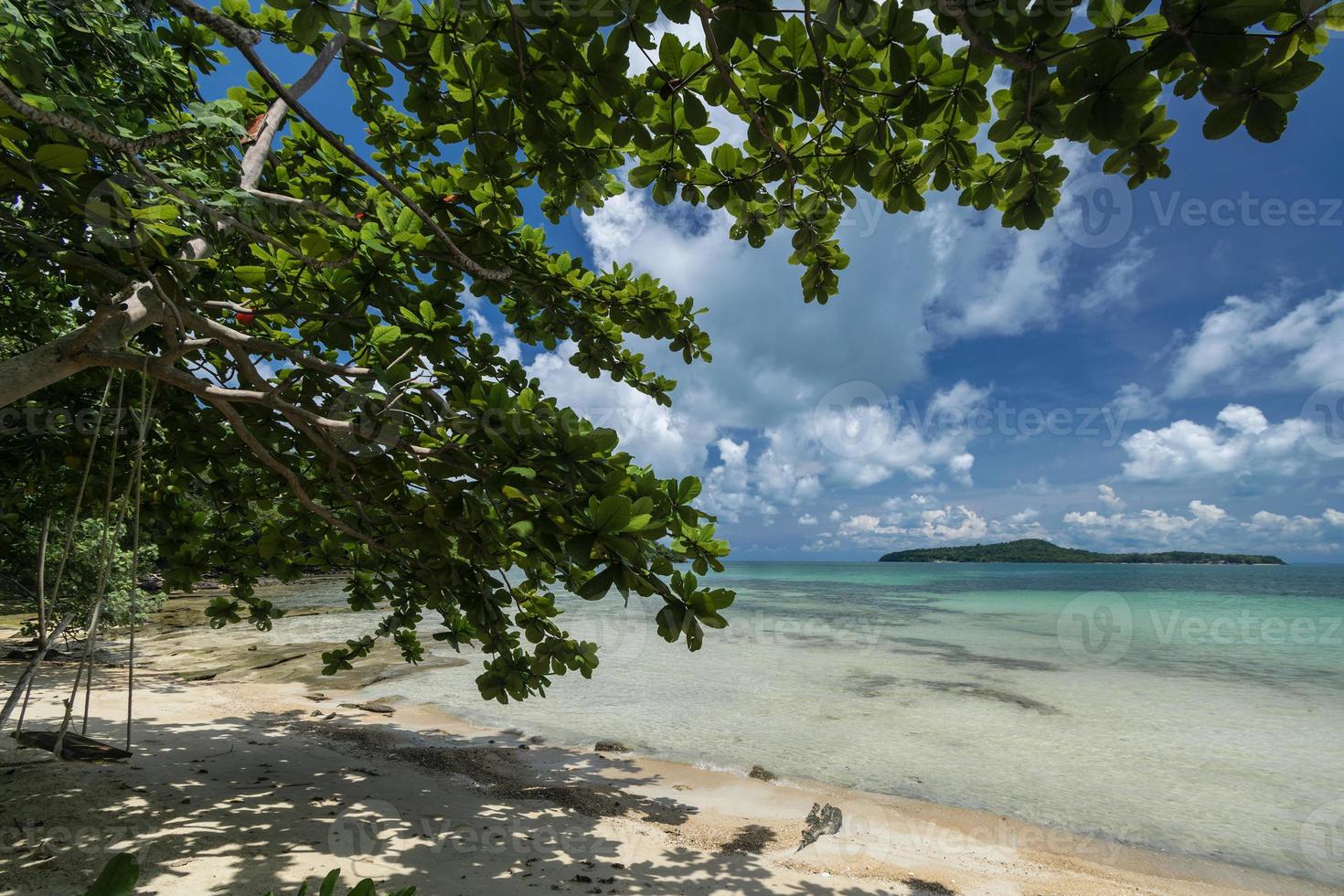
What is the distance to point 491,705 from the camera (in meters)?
10.7

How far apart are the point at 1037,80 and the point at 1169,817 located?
8.54m

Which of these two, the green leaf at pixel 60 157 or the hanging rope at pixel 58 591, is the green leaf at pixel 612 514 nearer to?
the hanging rope at pixel 58 591

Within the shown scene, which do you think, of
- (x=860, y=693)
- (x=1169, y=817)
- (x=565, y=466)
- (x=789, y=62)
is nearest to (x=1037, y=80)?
(x=789, y=62)

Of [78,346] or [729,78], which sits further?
[78,346]

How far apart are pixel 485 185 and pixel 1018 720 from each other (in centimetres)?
1208

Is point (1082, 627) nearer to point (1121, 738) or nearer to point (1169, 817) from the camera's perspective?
point (1121, 738)

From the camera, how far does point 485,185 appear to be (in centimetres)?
332

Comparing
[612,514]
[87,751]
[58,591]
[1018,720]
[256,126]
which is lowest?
[1018,720]

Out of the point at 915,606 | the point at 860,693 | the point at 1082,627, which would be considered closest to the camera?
the point at 860,693

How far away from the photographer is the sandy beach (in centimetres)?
394

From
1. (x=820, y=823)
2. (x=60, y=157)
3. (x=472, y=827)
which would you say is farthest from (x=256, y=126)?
(x=820, y=823)

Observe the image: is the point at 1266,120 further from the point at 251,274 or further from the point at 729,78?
the point at 251,274

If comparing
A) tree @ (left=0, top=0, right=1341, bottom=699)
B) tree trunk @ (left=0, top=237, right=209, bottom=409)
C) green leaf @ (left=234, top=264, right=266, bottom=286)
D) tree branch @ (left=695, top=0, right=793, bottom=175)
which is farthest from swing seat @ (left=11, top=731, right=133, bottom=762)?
tree branch @ (left=695, top=0, right=793, bottom=175)

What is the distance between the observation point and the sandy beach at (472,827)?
12.9 ft
